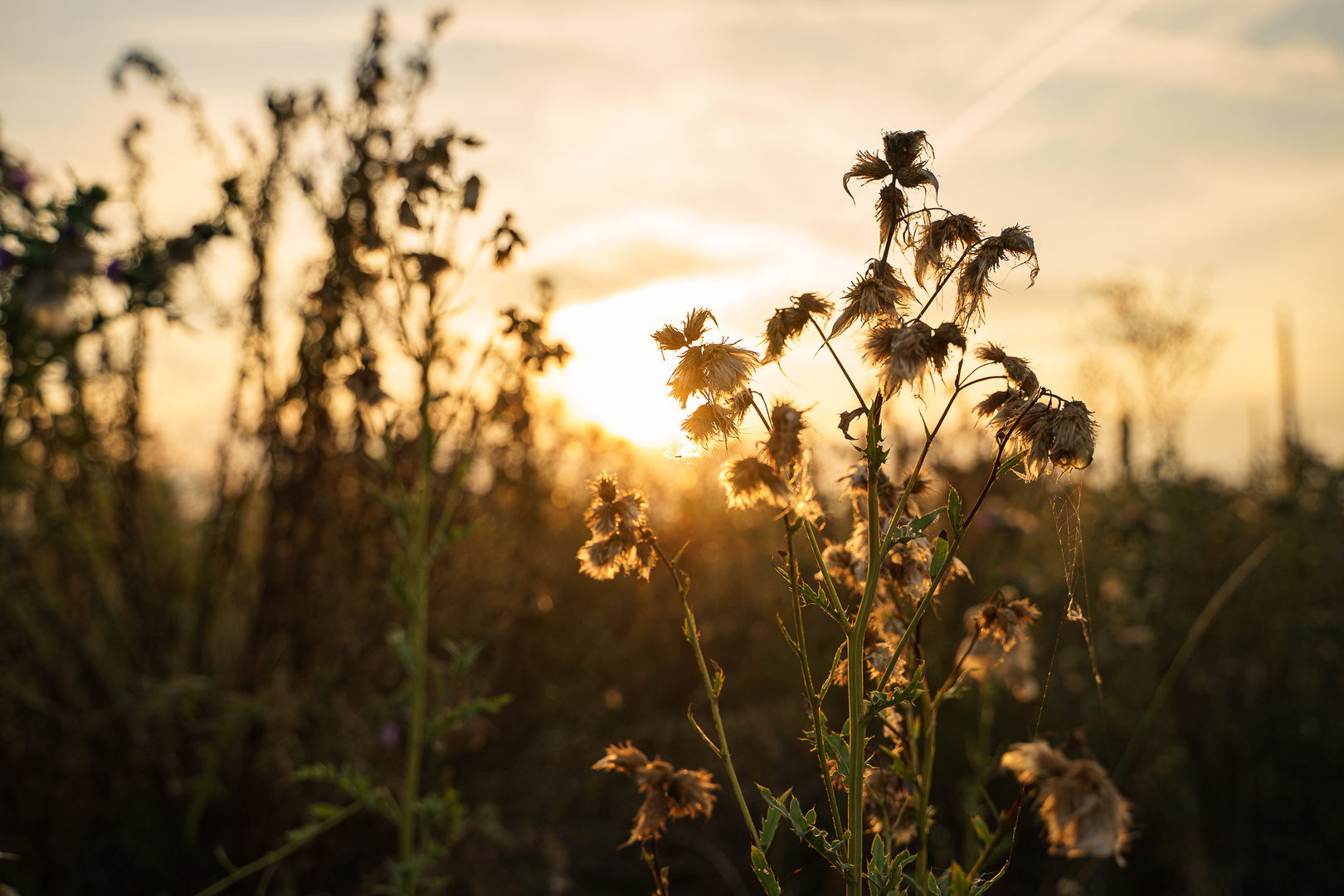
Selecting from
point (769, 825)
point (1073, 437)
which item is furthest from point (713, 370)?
point (769, 825)

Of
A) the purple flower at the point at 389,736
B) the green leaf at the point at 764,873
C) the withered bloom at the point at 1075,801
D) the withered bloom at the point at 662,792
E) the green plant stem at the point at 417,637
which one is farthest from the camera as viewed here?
the purple flower at the point at 389,736

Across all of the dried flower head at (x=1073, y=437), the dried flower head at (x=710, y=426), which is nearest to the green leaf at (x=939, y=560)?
the dried flower head at (x=1073, y=437)

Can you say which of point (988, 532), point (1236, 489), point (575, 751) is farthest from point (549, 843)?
point (1236, 489)

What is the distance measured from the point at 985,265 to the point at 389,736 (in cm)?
260

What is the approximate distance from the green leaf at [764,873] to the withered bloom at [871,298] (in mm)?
681

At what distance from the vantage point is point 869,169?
113 cm

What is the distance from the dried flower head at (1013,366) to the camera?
41.7 inches

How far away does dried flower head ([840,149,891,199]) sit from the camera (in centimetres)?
112

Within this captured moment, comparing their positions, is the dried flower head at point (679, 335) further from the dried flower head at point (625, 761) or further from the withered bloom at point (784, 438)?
the dried flower head at point (625, 761)

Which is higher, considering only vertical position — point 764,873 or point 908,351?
point 908,351

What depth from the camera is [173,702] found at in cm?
295

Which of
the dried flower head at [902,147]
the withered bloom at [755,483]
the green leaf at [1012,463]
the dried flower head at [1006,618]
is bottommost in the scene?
the dried flower head at [1006,618]

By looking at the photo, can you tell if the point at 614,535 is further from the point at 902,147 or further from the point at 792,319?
the point at 902,147

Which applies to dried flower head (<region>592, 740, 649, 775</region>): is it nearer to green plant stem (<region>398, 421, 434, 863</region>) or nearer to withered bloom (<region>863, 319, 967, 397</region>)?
withered bloom (<region>863, 319, 967, 397</region>)
